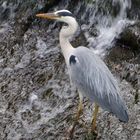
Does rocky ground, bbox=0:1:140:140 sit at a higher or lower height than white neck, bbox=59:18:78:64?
lower

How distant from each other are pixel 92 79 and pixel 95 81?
1.7 inches

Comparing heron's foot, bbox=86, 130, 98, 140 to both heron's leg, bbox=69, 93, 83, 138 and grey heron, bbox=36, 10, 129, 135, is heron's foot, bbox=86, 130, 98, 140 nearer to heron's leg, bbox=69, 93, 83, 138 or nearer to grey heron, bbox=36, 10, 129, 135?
grey heron, bbox=36, 10, 129, 135

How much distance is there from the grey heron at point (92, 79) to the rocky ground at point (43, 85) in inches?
12.7

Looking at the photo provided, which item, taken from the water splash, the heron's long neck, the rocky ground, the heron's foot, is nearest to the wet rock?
the rocky ground

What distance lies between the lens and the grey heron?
218 inches

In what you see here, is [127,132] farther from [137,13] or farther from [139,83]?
[137,13]

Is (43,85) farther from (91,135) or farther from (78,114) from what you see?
(91,135)

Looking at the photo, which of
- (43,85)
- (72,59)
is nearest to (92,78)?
(72,59)

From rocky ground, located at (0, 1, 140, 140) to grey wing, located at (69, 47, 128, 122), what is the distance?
0.54 meters

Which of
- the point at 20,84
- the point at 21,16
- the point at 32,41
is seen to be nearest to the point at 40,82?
the point at 20,84

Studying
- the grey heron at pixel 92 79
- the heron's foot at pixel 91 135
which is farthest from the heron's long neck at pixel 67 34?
the heron's foot at pixel 91 135

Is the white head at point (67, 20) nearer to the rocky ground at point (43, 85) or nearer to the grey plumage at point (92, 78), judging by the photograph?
the grey plumage at point (92, 78)

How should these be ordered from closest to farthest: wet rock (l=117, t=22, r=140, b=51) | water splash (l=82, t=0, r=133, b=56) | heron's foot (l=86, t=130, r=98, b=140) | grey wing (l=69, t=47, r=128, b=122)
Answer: grey wing (l=69, t=47, r=128, b=122) < heron's foot (l=86, t=130, r=98, b=140) < wet rock (l=117, t=22, r=140, b=51) < water splash (l=82, t=0, r=133, b=56)

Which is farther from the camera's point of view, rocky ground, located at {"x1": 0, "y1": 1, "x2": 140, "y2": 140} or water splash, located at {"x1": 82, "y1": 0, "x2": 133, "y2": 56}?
water splash, located at {"x1": 82, "y1": 0, "x2": 133, "y2": 56}
